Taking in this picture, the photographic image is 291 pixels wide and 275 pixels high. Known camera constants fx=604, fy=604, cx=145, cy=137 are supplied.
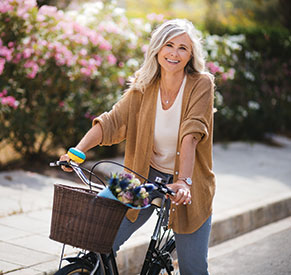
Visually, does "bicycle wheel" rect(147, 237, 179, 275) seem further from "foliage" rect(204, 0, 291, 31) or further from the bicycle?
"foliage" rect(204, 0, 291, 31)

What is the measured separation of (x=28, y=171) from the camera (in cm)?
792

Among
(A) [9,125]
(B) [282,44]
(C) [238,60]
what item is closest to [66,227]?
(A) [9,125]

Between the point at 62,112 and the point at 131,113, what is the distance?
4770mm

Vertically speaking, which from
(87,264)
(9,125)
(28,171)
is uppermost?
(87,264)

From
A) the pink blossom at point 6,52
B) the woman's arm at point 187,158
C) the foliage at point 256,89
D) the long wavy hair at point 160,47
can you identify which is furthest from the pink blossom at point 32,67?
the woman's arm at point 187,158

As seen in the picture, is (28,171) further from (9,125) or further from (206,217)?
(206,217)

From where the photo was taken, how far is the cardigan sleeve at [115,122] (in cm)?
345

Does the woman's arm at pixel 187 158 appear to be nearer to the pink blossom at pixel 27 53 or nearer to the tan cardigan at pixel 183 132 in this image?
the tan cardigan at pixel 183 132

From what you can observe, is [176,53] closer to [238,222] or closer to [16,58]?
[238,222]

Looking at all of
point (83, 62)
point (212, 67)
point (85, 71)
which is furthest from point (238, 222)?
point (212, 67)

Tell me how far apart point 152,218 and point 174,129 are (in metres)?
2.86

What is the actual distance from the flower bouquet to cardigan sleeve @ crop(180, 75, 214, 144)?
639 millimetres

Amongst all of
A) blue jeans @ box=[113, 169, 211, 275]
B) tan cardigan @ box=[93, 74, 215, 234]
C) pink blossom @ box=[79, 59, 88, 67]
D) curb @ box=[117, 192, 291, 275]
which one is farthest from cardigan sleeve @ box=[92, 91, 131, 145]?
pink blossom @ box=[79, 59, 88, 67]

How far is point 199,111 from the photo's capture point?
3.38 m
